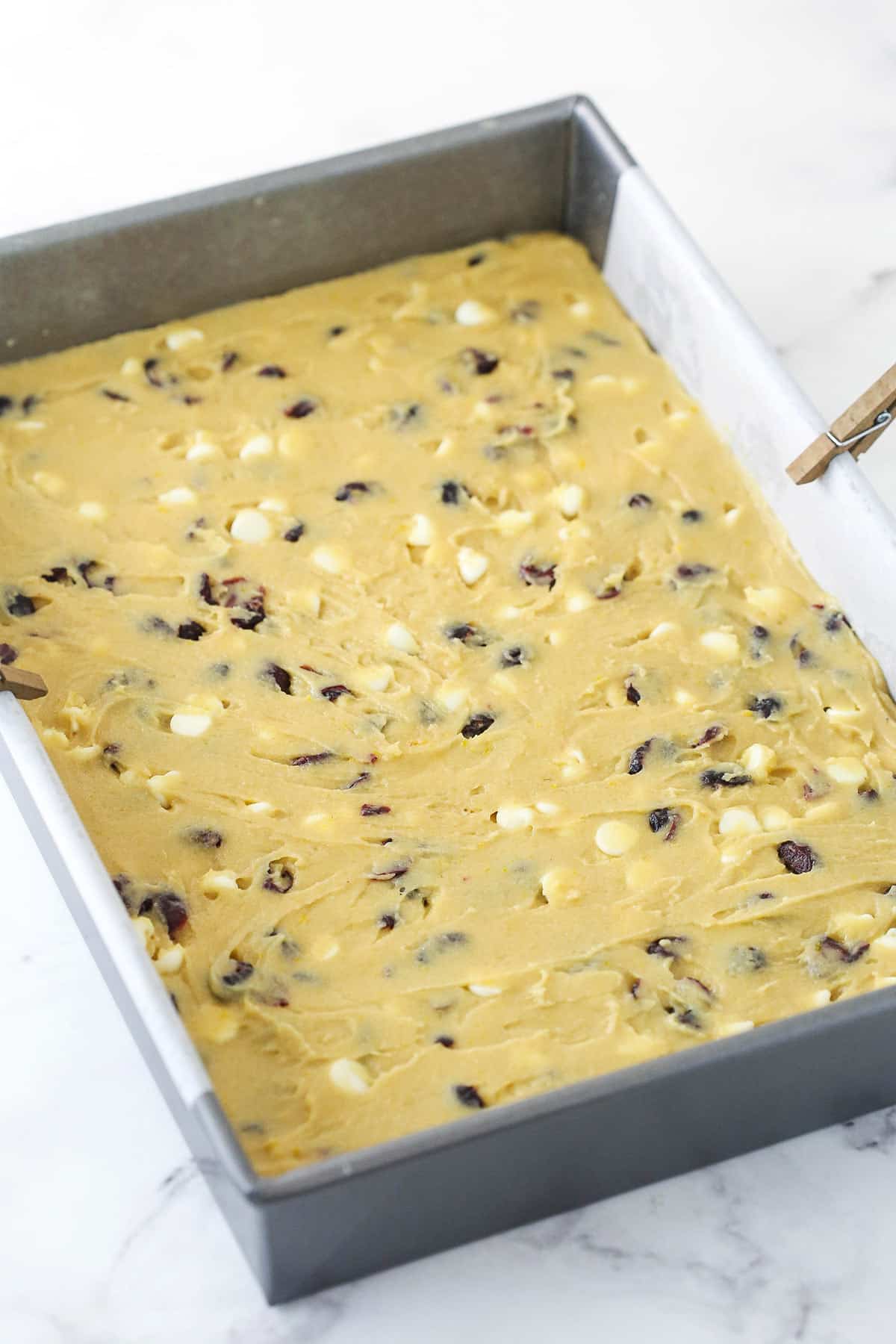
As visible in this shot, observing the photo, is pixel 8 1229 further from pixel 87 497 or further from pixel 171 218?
pixel 171 218

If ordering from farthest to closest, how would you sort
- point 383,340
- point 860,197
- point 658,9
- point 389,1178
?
point 658,9 → point 860,197 → point 383,340 → point 389,1178

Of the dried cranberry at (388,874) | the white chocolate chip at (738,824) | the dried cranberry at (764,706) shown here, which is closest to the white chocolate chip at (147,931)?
the dried cranberry at (388,874)

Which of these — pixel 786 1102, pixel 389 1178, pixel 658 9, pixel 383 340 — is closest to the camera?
pixel 389 1178

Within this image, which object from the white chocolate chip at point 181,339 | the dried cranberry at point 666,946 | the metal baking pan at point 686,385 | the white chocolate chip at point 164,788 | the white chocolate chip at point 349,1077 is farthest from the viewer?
the white chocolate chip at point 181,339

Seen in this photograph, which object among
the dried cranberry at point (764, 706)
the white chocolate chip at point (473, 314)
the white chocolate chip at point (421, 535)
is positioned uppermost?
the white chocolate chip at point (473, 314)

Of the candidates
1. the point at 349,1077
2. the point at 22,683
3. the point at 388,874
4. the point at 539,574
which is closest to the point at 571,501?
the point at 539,574

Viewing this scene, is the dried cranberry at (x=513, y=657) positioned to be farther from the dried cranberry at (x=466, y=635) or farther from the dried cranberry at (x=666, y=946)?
the dried cranberry at (x=666, y=946)

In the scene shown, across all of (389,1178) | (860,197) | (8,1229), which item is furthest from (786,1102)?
(860,197)

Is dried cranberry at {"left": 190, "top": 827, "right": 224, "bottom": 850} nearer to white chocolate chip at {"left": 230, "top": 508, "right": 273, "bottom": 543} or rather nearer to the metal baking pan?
the metal baking pan
